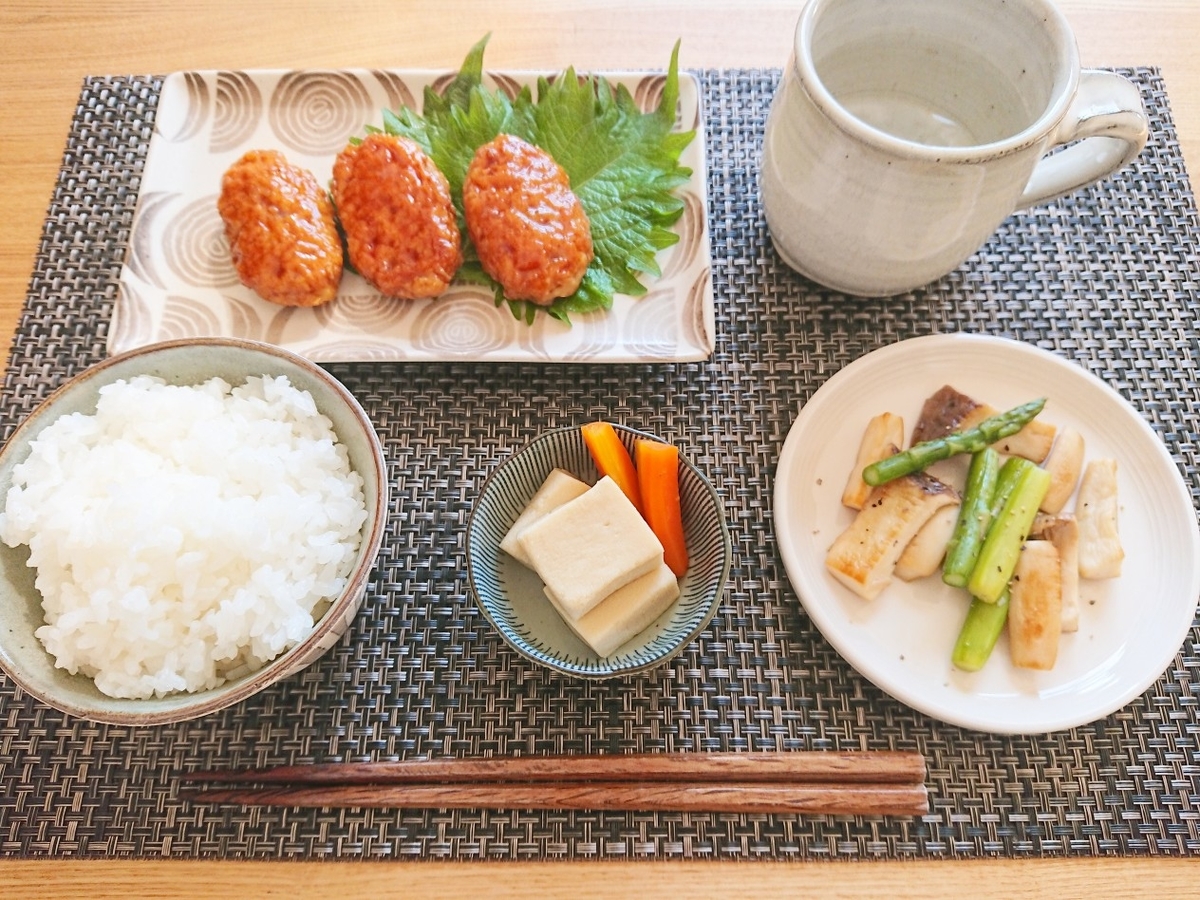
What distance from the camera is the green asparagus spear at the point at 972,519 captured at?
1594 millimetres

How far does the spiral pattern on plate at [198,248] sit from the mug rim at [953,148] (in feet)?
4.11

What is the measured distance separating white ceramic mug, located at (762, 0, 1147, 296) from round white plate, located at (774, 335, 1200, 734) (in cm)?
24

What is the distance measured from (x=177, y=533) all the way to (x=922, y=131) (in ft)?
5.50

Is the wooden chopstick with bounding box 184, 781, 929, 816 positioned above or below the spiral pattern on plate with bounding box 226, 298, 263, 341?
below

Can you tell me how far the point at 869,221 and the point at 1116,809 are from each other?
1.14m

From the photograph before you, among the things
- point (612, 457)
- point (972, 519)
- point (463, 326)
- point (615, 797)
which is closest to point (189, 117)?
point (463, 326)

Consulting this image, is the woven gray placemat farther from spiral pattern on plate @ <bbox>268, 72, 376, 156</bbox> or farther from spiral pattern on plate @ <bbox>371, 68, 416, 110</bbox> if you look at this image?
spiral pattern on plate @ <bbox>371, 68, 416, 110</bbox>

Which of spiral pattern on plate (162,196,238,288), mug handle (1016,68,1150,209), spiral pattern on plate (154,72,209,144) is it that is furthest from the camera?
spiral pattern on plate (154,72,209,144)

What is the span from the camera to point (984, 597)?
1563mm

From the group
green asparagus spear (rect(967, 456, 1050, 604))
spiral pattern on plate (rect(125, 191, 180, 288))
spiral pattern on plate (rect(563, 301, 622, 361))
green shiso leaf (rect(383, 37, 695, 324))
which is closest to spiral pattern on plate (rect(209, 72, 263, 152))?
spiral pattern on plate (rect(125, 191, 180, 288))

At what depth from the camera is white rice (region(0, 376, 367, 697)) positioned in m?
1.35

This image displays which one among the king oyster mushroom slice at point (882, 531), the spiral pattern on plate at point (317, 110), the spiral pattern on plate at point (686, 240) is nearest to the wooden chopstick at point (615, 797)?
the king oyster mushroom slice at point (882, 531)

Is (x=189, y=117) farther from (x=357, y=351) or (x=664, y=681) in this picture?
(x=664, y=681)

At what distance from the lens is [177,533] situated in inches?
54.0
